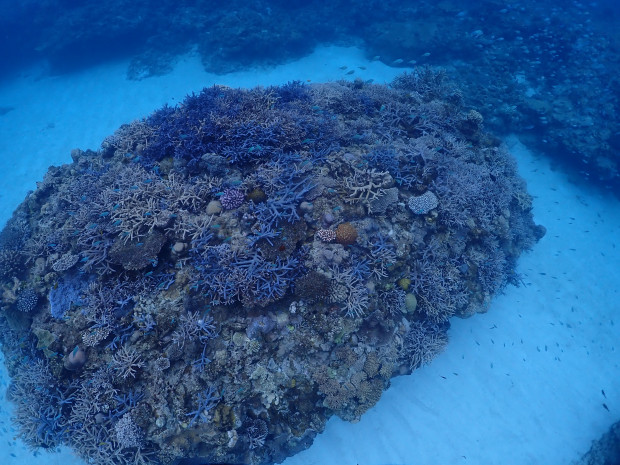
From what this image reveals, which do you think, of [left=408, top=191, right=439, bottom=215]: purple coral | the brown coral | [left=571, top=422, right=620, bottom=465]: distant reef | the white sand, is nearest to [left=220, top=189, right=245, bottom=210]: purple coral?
the brown coral

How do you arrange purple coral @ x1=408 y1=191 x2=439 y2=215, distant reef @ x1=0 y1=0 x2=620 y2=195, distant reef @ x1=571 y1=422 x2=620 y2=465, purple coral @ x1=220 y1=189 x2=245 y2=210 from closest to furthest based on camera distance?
purple coral @ x1=220 y1=189 x2=245 y2=210, purple coral @ x1=408 y1=191 x2=439 y2=215, distant reef @ x1=571 y1=422 x2=620 y2=465, distant reef @ x1=0 y1=0 x2=620 y2=195

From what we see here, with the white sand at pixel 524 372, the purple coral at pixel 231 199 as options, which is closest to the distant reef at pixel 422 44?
the white sand at pixel 524 372

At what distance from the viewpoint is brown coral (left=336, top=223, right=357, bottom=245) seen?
598 cm

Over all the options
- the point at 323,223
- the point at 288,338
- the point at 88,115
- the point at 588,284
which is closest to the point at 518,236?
the point at 588,284

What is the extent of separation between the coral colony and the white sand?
1279 mm

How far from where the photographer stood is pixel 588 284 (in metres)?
11.0

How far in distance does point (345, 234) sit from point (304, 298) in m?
1.40

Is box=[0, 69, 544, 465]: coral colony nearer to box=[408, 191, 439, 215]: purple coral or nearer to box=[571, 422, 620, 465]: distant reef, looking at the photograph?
box=[408, 191, 439, 215]: purple coral

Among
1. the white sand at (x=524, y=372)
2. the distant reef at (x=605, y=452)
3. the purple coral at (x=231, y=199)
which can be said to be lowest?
the distant reef at (x=605, y=452)

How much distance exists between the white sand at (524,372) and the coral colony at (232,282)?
1279 mm

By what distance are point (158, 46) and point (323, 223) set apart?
23.1m

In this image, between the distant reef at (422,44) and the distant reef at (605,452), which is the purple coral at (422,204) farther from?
the distant reef at (422,44)

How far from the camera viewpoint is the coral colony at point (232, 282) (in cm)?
544

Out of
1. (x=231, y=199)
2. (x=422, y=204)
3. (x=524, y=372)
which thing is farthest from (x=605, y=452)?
(x=231, y=199)
